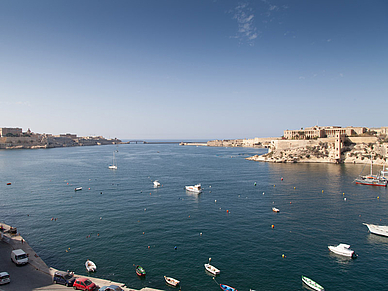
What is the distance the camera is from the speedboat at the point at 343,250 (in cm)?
2358

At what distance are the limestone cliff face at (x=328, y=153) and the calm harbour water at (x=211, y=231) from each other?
42.2 m

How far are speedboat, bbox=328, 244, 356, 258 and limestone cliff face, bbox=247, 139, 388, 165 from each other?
242 ft

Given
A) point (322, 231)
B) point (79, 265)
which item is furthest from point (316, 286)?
point (79, 265)

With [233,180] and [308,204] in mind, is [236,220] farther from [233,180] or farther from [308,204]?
[233,180]

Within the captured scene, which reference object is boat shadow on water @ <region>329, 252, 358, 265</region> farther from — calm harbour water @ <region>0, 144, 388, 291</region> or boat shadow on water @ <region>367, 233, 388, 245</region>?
boat shadow on water @ <region>367, 233, 388, 245</region>

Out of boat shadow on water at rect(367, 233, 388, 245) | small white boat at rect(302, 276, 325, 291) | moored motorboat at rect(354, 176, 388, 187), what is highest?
moored motorboat at rect(354, 176, 388, 187)

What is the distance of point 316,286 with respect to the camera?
1881 centimetres

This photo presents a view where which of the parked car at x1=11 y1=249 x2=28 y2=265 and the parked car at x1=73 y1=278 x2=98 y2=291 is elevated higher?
the parked car at x1=11 y1=249 x2=28 y2=265

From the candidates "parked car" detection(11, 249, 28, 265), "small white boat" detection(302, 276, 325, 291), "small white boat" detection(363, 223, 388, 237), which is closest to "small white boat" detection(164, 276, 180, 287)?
"small white boat" detection(302, 276, 325, 291)

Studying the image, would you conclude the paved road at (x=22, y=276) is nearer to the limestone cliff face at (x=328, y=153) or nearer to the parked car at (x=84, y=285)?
the parked car at (x=84, y=285)

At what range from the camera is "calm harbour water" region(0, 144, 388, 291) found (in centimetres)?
2125

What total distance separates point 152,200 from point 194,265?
2295cm

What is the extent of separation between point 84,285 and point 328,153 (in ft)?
332

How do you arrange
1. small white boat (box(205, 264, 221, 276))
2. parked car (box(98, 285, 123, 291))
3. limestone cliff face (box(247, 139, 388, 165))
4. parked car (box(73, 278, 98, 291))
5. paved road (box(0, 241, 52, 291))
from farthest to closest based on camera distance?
limestone cliff face (box(247, 139, 388, 165))
small white boat (box(205, 264, 221, 276))
paved road (box(0, 241, 52, 291))
parked car (box(73, 278, 98, 291))
parked car (box(98, 285, 123, 291))
